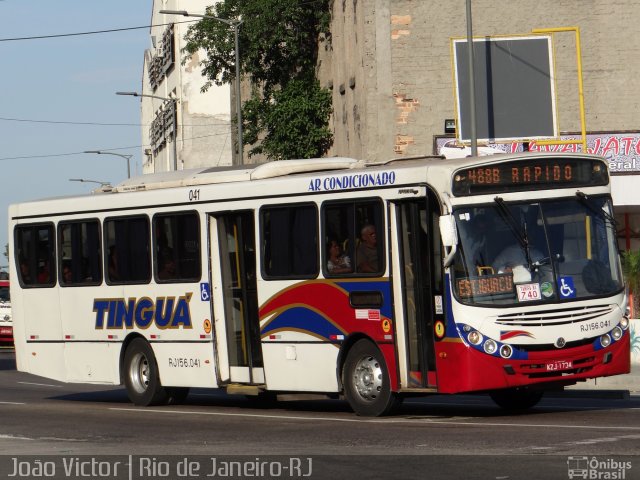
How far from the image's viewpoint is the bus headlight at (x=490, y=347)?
1566 cm

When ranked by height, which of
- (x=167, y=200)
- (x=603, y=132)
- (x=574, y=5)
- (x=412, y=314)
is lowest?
(x=412, y=314)

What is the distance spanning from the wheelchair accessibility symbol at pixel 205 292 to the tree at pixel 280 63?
28220mm

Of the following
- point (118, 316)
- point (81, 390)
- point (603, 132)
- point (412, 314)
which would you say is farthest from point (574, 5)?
point (412, 314)

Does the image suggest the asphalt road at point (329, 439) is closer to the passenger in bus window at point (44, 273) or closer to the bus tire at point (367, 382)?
the bus tire at point (367, 382)

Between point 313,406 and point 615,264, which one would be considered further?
point 313,406

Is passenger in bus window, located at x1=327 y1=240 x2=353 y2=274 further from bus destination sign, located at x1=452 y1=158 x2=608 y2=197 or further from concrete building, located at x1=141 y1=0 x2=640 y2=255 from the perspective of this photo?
concrete building, located at x1=141 y1=0 x2=640 y2=255

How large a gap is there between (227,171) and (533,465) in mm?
8996

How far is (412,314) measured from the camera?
16.3 meters

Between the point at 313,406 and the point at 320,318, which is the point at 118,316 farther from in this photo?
the point at 320,318

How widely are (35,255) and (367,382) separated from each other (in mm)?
7336

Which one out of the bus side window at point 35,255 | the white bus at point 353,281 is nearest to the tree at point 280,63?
the bus side window at point 35,255

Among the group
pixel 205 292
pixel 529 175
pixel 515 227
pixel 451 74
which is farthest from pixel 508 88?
pixel 515 227

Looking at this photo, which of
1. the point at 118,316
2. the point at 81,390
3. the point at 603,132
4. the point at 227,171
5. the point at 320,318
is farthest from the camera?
the point at 603,132

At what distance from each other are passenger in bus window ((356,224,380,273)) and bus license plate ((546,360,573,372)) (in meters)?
2.23
